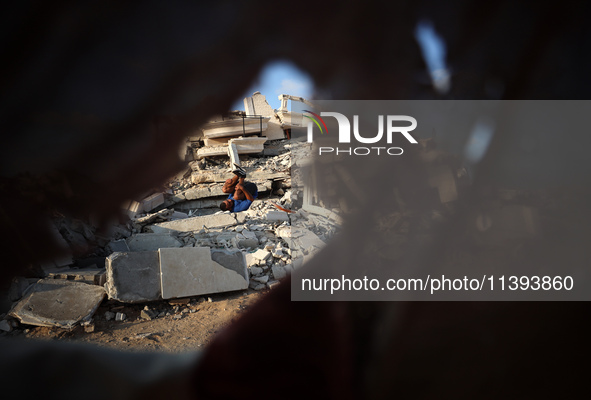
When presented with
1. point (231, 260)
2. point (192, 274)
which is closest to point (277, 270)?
point (231, 260)

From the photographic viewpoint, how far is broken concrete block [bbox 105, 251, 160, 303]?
4.56 ft

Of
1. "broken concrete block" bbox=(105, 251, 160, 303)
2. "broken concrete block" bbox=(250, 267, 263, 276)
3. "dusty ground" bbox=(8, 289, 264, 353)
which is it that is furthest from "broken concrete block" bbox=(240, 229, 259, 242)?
"broken concrete block" bbox=(105, 251, 160, 303)

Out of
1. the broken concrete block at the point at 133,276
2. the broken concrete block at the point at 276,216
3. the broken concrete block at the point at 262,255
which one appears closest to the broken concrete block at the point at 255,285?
the broken concrete block at the point at 262,255

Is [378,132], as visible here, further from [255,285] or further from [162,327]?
[255,285]

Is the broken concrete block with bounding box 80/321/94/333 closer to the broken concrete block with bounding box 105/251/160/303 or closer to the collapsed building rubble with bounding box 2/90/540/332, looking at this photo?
the collapsed building rubble with bounding box 2/90/540/332

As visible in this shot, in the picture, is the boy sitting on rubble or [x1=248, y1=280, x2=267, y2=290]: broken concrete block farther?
[x1=248, y1=280, x2=267, y2=290]: broken concrete block

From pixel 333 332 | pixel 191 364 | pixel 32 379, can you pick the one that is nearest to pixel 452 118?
pixel 333 332

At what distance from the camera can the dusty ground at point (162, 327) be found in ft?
2.59

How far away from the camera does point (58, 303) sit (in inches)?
47.2

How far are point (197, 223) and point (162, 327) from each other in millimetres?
1310

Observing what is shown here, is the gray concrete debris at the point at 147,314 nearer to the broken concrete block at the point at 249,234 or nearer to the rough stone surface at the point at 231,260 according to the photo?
the rough stone surface at the point at 231,260

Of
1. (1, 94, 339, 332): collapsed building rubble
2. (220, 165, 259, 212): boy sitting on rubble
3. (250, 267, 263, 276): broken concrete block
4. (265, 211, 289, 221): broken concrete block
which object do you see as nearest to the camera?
(1, 94, 339, 332): collapsed building rubble

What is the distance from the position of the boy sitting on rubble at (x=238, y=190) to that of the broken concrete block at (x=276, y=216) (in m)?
0.90

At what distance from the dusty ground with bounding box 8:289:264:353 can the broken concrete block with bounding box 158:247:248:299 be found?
0.25ft
